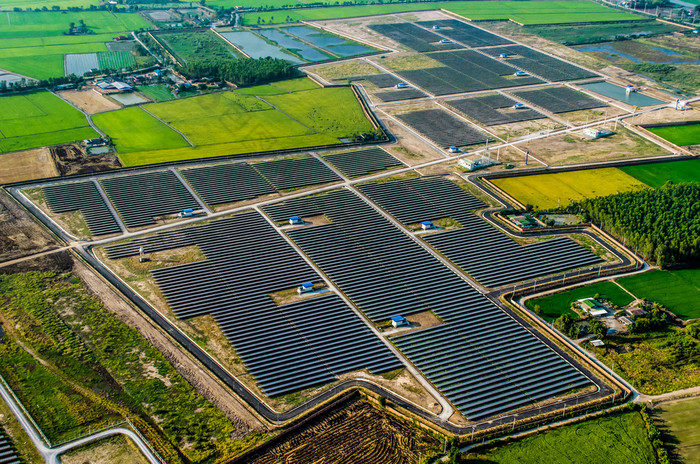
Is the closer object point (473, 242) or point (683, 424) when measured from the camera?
point (683, 424)

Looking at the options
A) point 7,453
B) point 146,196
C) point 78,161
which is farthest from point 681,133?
point 7,453

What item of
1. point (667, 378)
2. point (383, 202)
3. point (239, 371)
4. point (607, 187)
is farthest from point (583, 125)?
point (239, 371)

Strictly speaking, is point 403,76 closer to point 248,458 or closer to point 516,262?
point 516,262

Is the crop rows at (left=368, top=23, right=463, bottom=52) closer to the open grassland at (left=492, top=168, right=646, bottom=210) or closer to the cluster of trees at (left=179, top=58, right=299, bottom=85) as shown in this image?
the cluster of trees at (left=179, top=58, right=299, bottom=85)

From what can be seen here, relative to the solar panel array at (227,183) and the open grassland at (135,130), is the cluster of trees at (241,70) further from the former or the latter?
the solar panel array at (227,183)

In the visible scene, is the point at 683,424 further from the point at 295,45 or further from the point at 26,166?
the point at 295,45

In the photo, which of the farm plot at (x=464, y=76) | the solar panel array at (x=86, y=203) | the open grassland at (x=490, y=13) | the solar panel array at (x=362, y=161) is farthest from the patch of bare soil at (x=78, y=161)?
the open grassland at (x=490, y=13)
